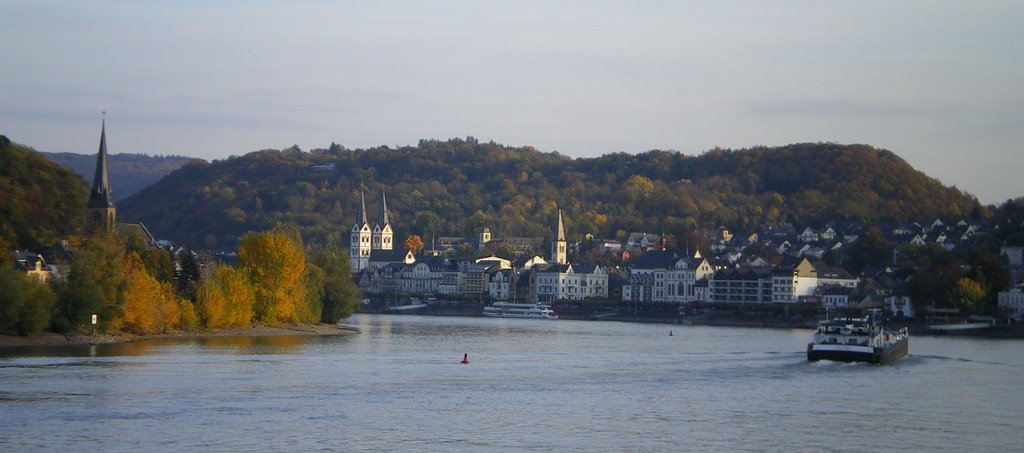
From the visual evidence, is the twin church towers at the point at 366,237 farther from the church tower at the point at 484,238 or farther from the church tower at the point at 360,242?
the church tower at the point at 484,238

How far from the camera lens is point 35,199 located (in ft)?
281

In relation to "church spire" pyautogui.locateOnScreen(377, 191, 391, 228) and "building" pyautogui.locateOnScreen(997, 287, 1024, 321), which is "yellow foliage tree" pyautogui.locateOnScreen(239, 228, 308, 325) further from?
"church spire" pyautogui.locateOnScreen(377, 191, 391, 228)

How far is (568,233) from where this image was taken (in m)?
191

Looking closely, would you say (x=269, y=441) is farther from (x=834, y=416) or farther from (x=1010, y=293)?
(x=1010, y=293)

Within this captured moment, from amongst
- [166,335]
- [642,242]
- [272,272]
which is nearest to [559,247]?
[642,242]

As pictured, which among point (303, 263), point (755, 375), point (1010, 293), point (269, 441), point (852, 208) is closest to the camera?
point (269, 441)

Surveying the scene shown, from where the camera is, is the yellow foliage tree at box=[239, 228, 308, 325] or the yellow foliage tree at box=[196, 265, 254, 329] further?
the yellow foliage tree at box=[239, 228, 308, 325]

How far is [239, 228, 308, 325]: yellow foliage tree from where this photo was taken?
73.1 metres

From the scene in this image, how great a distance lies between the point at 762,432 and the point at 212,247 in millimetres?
157446

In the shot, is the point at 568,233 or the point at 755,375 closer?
the point at 755,375

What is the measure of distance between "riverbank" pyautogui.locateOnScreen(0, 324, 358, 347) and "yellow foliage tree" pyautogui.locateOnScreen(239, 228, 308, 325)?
0.96 m

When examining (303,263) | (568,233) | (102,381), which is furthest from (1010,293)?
(568,233)

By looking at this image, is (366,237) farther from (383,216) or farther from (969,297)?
(969,297)

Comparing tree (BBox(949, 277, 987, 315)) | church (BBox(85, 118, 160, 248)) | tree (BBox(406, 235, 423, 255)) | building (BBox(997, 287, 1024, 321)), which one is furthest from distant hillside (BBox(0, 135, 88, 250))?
tree (BBox(406, 235, 423, 255))
